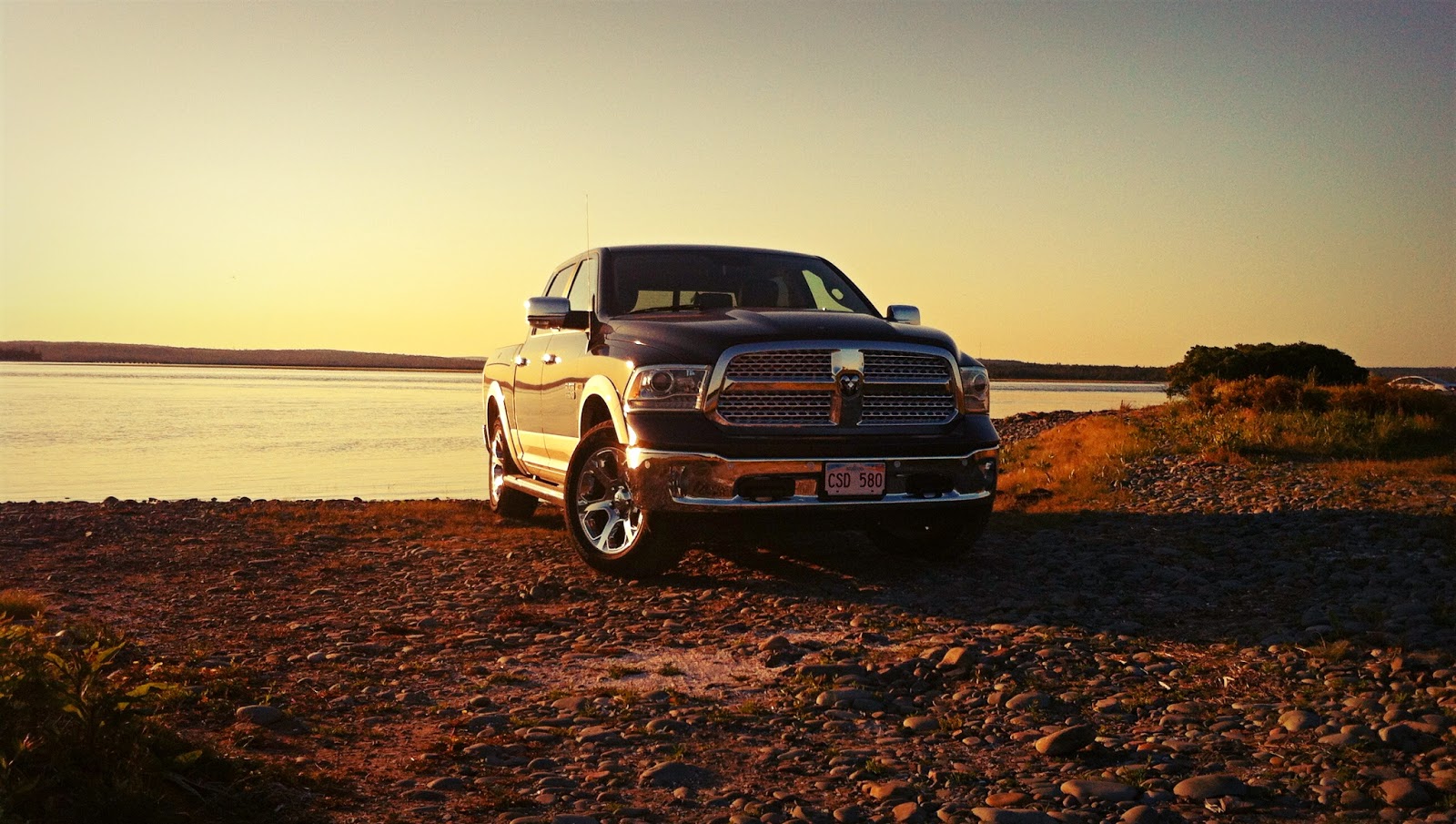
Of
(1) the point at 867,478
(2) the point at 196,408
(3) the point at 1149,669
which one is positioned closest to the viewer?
(3) the point at 1149,669

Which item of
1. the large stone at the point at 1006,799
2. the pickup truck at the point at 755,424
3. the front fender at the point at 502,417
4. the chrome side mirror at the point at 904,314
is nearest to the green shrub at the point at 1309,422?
the chrome side mirror at the point at 904,314

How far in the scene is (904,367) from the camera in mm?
7285

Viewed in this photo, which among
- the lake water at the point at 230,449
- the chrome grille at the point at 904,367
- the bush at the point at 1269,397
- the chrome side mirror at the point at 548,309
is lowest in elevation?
the lake water at the point at 230,449

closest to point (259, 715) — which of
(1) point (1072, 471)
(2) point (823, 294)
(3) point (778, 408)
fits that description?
(3) point (778, 408)

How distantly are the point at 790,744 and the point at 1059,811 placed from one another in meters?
1.09

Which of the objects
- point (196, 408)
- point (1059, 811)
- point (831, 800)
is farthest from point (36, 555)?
point (196, 408)

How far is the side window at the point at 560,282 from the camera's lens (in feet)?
32.2

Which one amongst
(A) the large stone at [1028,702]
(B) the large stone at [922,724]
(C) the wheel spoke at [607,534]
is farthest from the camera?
(C) the wheel spoke at [607,534]

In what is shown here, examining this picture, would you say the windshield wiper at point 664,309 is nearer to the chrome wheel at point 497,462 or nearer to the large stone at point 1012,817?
the chrome wheel at point 497,462

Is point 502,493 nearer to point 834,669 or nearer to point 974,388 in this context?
point 974,388

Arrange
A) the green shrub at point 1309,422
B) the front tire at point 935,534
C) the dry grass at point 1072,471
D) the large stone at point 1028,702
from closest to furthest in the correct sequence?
the large stone at point 1028,702
the front tire at point 935,534
the dry grass at point 1072,471
the green shrub at point 1309,422

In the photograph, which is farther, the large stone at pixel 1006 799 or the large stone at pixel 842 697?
the large stone at pixel 842 697

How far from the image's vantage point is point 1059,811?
3705 mm

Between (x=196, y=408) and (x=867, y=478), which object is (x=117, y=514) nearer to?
(x=867, y=478)
